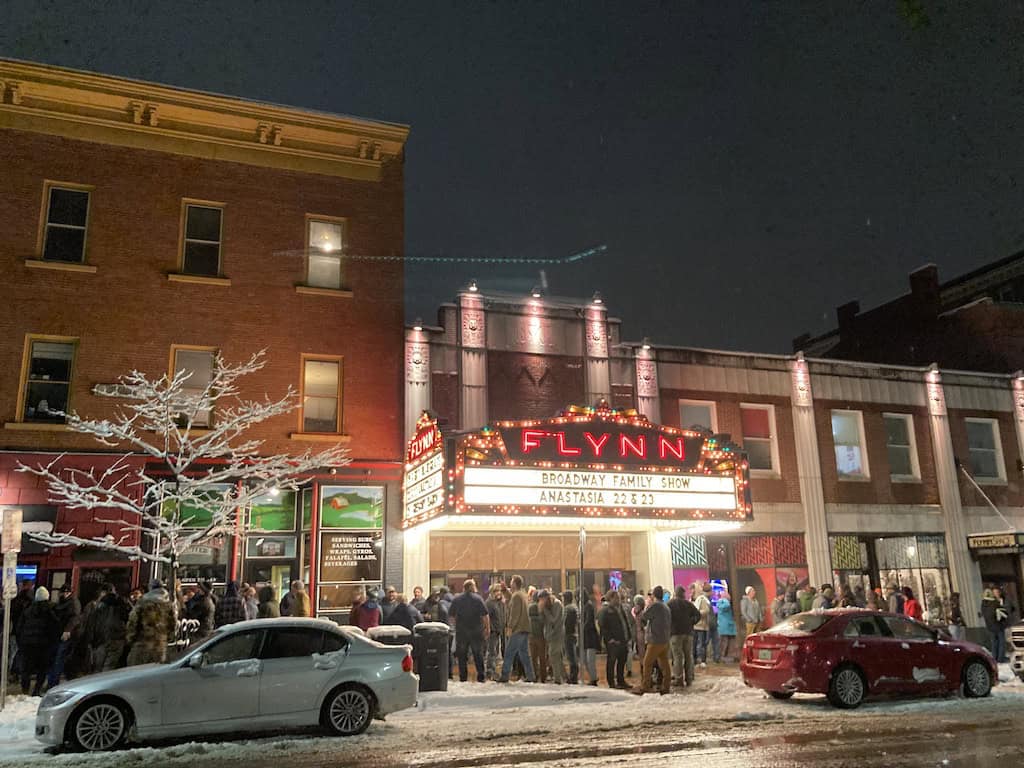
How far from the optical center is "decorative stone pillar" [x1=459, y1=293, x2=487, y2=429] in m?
20.8

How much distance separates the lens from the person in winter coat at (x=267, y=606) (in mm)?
15656

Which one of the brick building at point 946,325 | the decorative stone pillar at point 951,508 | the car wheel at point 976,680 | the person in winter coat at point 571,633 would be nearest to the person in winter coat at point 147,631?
the person in winter coat at point 571,633

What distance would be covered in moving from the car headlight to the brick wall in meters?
8.99

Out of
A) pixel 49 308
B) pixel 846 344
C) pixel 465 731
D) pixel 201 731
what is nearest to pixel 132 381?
pixel 49 308

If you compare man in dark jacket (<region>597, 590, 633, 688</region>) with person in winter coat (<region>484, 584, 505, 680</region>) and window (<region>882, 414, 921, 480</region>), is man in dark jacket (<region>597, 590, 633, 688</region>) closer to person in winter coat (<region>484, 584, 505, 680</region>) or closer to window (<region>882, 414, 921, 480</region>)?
person in winter coat (<region>484, 584, 505, 680</region>)

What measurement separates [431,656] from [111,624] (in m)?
5.00

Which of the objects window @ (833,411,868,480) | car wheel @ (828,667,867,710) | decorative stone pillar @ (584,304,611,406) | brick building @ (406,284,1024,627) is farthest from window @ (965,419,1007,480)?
car wheel @ (828,667,867,710)

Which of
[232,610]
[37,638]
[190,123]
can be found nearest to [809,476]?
[232,610]

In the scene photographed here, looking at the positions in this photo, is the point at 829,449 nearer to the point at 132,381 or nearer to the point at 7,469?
the point at 132,381

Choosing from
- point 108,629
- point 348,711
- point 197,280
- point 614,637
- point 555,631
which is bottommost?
point 348,711

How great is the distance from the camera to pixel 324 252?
67.9 feet

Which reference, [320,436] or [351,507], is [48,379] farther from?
[351,507]

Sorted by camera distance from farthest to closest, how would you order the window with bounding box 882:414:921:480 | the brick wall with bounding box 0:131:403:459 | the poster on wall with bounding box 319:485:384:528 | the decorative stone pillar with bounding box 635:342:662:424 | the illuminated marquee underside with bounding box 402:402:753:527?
the window with bounding box 882:414:921:480 < the decorative stone pillar with bounding box 635:342:662:424 < the poster on wall with bounding box 319:485:384:528 < the brick wall with bounding box 0:131:403:459 < the illuminated marquee underside with bounding box 402:402:753:527

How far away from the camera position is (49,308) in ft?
59.8
